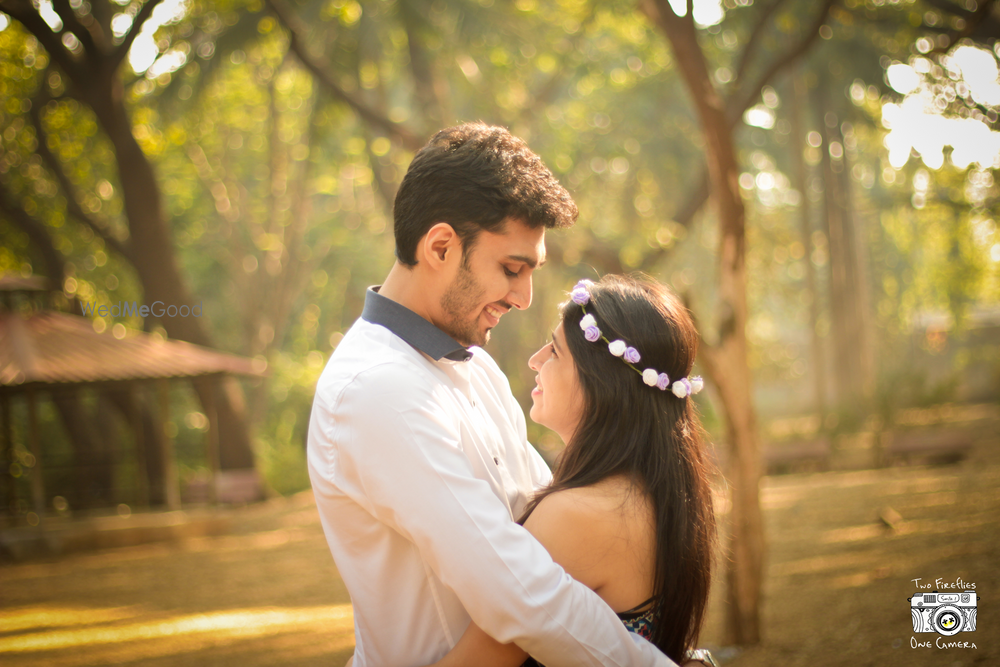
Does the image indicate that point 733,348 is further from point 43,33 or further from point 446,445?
point 43,33

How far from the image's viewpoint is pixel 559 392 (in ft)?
7.76

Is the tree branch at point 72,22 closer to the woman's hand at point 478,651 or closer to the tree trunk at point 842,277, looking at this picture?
the woman's hand at point 478,651

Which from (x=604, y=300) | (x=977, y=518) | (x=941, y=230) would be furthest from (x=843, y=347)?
(x=604, y=300)

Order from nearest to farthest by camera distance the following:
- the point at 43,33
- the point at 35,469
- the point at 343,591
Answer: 1. the point at 343,591
2. the point at 35,469
3. the point at 43,33

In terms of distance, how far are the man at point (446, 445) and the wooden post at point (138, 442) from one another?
12.5m

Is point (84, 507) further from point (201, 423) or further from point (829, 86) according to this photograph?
point (829, 86)

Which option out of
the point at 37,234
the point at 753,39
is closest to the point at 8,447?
the point at 37,234

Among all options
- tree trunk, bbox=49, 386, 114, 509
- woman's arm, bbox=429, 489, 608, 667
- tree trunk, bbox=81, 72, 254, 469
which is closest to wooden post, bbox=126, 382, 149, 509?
tree trunk, bbox=49, 386, 114, 509

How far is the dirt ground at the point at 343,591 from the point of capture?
18.6 ft

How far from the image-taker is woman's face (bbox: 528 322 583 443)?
234 centimetres

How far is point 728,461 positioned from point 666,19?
10.2ft

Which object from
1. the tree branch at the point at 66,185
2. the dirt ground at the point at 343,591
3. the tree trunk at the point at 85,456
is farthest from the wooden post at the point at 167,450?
the tree branch at the point at 66,185

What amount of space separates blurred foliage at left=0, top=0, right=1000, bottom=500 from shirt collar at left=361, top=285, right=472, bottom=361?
3.63 m

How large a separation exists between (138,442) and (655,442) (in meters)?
13.9
